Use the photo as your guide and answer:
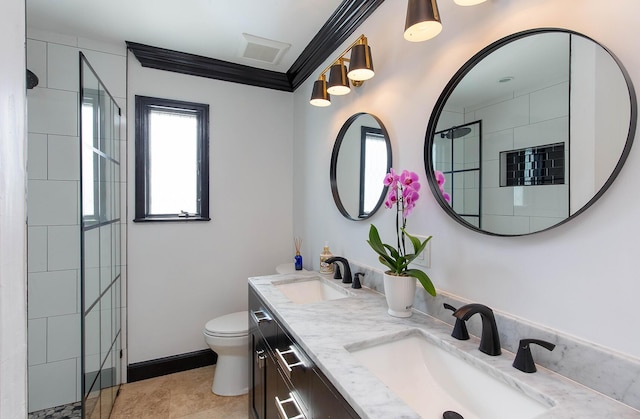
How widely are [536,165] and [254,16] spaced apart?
1.77 m

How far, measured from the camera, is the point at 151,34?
204cm

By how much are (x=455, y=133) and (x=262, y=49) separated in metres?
1.68

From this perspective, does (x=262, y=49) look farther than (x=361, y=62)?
Yes

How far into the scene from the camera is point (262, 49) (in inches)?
87.0

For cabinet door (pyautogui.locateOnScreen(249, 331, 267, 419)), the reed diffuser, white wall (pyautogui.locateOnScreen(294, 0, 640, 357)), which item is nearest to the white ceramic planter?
white wall (pyautogui.locateOnScreen(294, 0, 640, 357))

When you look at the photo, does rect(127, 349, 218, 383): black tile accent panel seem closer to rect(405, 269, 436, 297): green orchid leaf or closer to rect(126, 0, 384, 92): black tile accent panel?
rect(405, 269, 436, 297): green orchid leaf

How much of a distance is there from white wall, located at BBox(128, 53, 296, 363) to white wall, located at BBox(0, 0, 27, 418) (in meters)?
2.12

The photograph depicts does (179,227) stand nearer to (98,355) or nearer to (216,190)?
(216,190)

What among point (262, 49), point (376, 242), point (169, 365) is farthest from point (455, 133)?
point (169, 365)

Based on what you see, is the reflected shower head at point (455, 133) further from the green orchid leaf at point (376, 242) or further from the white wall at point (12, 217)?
the white wall at point (12, 217)

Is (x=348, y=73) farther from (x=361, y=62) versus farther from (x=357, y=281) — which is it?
(x=357, y=281)


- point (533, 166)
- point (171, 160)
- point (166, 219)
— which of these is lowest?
point (166, 219)

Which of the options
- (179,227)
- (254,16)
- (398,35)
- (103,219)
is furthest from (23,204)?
(179,227)

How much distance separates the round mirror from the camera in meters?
1.55
